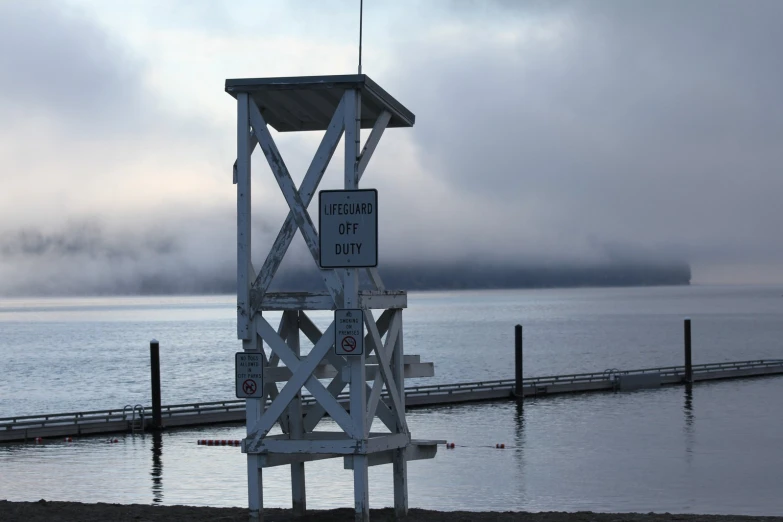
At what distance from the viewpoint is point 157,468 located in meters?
33.2

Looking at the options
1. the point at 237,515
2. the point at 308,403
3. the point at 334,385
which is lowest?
the point at 308,403

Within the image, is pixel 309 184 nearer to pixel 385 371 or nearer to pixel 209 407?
pixel 385 371

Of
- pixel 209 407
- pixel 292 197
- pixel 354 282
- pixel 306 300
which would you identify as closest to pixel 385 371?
pixel 306 300

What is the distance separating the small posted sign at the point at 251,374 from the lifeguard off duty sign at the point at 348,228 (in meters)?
1.63

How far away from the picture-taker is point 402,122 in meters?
14.1

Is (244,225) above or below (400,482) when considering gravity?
above

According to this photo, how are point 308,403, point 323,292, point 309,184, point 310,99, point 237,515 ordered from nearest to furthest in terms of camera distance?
point 309,184
point 323,292
point 310,99
point 237,515
point 308,403

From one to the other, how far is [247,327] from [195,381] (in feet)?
297

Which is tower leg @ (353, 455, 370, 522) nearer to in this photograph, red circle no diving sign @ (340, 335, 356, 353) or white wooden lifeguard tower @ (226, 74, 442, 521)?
white wooden lifeguard tower @ (226, 74, 442, 521)

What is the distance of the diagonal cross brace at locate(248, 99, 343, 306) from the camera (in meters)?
12.1

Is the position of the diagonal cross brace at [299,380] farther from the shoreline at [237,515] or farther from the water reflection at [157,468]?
the water reflection at [157,468]

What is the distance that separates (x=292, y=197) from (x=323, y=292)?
4.25 ft

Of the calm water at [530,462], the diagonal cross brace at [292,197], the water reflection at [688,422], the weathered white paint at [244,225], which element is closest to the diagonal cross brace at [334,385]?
the weathered white paint at [244,225]

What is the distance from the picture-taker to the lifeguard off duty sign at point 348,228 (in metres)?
12.0
